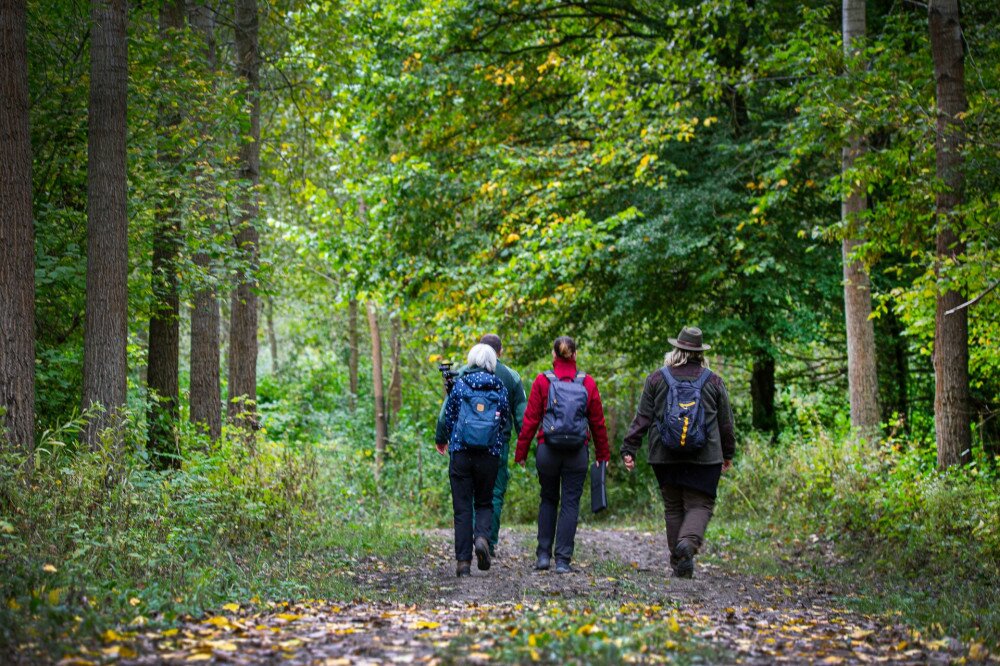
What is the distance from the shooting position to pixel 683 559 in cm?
859

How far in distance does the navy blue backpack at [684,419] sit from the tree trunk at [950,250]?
11.5 ft

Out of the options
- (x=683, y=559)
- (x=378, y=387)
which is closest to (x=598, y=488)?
(x=683, y=559)

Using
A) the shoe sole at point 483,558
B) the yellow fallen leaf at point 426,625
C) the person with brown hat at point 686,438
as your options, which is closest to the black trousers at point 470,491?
the shoe sole at point 483,558

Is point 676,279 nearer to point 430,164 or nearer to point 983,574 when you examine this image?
point 430,164

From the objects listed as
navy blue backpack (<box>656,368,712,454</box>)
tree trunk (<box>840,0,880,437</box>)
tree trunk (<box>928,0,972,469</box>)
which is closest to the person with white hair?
navy blue backpack (<box>656,368,712,454</box>)

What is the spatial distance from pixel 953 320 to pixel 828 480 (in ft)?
9.19

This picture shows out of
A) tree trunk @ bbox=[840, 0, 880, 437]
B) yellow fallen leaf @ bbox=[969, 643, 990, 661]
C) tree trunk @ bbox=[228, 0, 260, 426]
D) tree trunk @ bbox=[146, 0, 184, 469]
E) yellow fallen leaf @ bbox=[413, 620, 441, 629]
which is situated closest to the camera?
yellow fallen leaf @ bbox=[969, 643, 990, 661]

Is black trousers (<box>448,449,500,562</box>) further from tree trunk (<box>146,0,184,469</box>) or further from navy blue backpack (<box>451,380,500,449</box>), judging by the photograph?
tree trunk (<box>146,0,184,469</box>)

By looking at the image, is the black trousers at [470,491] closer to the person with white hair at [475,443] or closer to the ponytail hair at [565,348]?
the person with white hair at [475,443]

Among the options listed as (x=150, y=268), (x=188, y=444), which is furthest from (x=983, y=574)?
(x=150, y=268)

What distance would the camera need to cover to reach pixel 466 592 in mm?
7586

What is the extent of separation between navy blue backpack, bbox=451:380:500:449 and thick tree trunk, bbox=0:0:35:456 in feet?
11.7

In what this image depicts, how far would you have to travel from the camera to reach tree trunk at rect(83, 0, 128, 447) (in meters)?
8.59

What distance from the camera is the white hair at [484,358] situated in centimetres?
857
